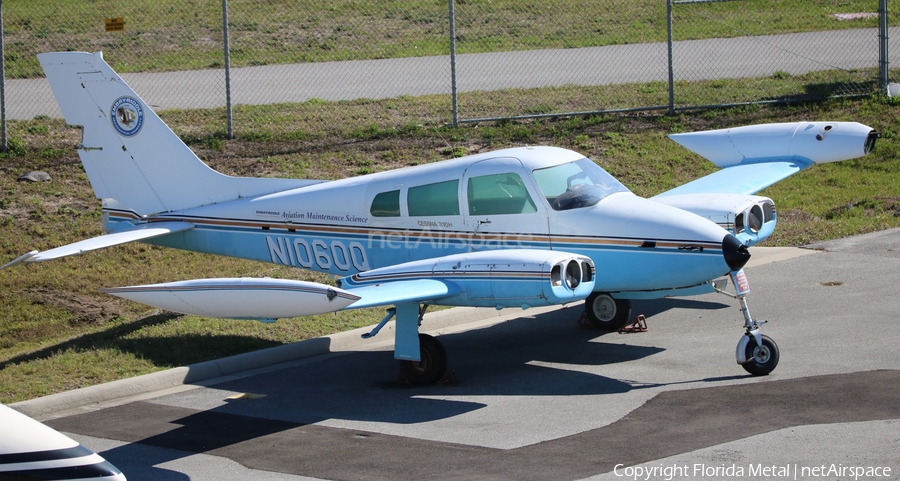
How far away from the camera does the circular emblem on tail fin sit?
39.2 feet

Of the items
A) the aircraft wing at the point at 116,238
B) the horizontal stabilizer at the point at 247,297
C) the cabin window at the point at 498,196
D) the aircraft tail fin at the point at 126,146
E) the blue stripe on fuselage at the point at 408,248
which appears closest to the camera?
the horizontal stabilizer at the point at 247,297

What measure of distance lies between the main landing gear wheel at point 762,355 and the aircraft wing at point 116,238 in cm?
618

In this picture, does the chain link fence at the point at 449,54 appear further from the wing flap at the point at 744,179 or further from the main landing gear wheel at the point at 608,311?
the main landing gear wheel at the point at 608,311

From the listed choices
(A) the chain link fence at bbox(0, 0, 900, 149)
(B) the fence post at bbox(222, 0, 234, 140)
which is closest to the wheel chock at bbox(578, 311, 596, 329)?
(A) the chain link fence at bbox(0, 0, 900, 149)

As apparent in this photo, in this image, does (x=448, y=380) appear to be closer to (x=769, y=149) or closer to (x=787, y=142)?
(x=769, y=149)

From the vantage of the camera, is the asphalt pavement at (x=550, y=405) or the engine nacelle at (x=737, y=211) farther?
the engine nacelle at (x=737, y=211)

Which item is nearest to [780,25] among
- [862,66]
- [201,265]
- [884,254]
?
[862,66]

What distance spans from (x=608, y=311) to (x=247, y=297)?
4.33m

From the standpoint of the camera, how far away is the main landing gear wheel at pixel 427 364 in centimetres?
985

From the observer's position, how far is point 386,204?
35.7ft

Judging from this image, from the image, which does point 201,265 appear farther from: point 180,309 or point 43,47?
point 43,47

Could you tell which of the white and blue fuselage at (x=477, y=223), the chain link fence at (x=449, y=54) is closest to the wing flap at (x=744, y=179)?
the white and blue fuselage at (x=477, y=223)

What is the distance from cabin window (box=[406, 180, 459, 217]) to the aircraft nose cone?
266 cm

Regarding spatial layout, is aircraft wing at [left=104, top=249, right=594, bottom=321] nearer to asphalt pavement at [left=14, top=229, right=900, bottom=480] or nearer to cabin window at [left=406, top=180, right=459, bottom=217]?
cabin window at [left=406, top=180, right=459, bottom=217]
